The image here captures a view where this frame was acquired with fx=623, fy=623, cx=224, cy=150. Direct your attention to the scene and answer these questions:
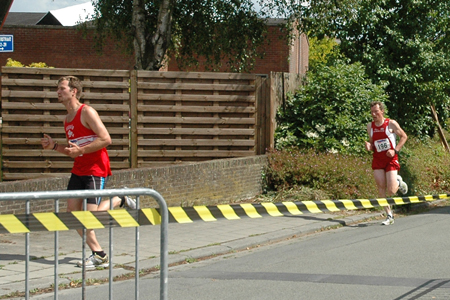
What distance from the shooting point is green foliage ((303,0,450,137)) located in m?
16.5

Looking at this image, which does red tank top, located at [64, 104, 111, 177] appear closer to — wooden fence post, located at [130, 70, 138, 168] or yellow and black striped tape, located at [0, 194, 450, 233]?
yellow and black striped tape, located at [0, 194, 450, 233]

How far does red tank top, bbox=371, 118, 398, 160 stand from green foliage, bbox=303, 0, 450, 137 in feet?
21.6

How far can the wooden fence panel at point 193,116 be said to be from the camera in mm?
11930

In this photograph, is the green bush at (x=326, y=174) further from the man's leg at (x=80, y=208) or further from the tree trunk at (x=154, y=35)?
the man's leg at (x=80, y=208)

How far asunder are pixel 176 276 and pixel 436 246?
350cm

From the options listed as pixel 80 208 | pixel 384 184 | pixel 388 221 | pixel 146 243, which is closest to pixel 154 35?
pixel 384 184

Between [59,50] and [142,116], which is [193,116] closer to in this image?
[142,116]

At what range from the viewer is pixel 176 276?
263 inches

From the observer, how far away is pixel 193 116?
1228cm

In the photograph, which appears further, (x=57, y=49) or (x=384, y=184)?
(x=57, y=49)

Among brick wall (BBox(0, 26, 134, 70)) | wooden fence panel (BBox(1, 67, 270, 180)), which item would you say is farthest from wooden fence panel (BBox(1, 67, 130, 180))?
brick wall (BBox(0, 26, 134, 70))

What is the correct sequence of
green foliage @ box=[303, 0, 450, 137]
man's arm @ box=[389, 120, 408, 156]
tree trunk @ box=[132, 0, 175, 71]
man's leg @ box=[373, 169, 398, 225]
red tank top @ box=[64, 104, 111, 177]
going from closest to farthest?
red tank top @ box=[64, 104, 111, 177] → man's arm @ box=[389, 120, 408, 156] → man's leg @ box=[373, 169, 398, 225] → tree trunk @ box=[132, 0, 175, 71] → green foliage @ box=[303, 0, 450, 137]

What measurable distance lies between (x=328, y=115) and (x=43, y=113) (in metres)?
5.78

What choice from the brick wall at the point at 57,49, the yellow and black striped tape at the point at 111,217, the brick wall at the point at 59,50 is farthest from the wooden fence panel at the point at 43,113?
the brick wall at the point at 57,49
